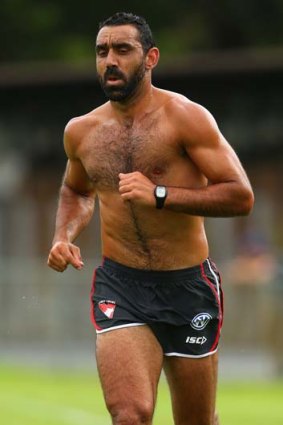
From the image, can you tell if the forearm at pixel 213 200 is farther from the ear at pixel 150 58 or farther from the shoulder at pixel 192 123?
the ear at pixel 150 58

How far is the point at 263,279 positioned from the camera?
73.7 ft

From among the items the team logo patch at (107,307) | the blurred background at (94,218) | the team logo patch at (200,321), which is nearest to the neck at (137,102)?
the team logo patch at (107,307)

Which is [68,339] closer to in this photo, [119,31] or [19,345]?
[19,345]

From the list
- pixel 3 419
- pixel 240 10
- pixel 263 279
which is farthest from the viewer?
pixel 240 10

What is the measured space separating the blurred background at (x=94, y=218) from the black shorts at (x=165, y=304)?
11458 millimetres

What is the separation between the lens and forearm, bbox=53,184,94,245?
9.76 metres

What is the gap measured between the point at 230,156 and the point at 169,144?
35cm

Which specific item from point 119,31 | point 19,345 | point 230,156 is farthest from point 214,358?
point 19,345

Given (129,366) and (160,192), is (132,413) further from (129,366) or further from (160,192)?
(160,192)

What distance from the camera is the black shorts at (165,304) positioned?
9.26 meters

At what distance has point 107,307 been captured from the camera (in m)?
9.32

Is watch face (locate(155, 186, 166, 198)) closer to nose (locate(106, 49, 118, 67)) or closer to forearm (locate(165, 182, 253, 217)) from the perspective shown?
forearm (locate(165, 182, 253, 217))

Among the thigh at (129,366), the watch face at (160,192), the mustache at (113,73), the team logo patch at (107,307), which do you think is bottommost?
the thigh at (129,366)

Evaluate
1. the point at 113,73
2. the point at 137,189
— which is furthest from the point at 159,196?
the point at 113,73
